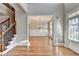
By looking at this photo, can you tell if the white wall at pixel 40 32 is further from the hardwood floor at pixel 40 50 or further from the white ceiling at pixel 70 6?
the white ceiling at pixel 70 6

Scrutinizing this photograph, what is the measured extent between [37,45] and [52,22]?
17.4 inches

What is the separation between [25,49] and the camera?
2064mm

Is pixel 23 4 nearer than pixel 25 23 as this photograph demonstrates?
Yes

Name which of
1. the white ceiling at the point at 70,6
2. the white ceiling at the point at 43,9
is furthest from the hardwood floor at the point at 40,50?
the white ceiling at the point at 70,6

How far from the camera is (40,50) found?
6.77ft

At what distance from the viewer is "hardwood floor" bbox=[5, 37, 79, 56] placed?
1995mm

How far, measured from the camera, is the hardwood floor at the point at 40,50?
6.55 feet

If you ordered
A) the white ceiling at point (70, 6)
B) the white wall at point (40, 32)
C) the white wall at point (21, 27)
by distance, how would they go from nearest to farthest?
the white ceiling at point (70, 6) < the white wall at point (21, 27) < the white wall at point (40, 32)

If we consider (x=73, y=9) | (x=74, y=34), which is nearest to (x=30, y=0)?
(x=73, y=9)

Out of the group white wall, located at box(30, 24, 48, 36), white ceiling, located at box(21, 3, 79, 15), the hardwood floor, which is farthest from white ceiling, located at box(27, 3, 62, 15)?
the hardwood floor

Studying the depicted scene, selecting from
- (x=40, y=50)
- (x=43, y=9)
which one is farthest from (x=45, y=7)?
(x=40, y=50)

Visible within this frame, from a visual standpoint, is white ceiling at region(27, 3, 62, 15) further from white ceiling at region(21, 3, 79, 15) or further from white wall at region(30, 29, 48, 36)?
white wall at region(30, 29, 48, 36)

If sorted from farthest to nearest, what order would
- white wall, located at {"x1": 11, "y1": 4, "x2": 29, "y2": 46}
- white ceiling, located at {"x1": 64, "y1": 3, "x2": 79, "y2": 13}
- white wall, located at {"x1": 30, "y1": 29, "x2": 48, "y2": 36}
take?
white wall, located at {"x1": 30, "y1": 29, "x2": 48, "y2": 36} → white wall, located at {"x1": 11, "y1": 4, "x2": 29, "y2": 46} → white ceiling, located at {"x1": 64, "y1": 3, "x2": 79, "y2": 13}

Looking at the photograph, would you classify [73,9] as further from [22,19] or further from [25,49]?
[25,49]
